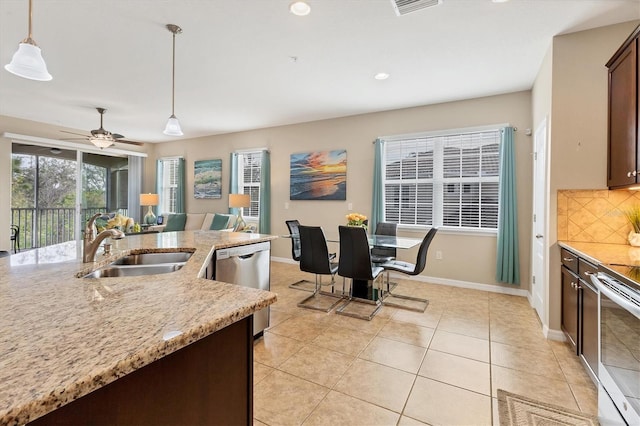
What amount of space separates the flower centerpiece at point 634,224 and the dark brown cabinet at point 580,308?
0.45 m

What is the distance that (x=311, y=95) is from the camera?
425 cm

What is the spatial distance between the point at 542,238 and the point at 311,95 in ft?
10.7

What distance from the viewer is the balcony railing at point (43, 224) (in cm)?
573

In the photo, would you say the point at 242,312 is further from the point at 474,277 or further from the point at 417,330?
the point at 474,277

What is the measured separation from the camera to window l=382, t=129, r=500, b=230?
13.8 ft

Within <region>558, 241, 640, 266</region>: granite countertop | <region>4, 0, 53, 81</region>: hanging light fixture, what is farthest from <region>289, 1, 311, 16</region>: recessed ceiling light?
<region>558, 241, 640, 266</region>: granite countertop

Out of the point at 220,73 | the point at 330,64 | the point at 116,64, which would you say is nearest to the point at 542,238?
the point at 330,64

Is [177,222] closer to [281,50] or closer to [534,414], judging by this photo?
[281,50]

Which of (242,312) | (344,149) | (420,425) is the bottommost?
(420,425)

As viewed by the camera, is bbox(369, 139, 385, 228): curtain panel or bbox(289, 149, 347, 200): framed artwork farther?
bbox(289, 149, 347, 200): framed artwork

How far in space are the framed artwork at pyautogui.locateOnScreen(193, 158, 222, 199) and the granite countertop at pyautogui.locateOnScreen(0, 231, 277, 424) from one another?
5471 mm

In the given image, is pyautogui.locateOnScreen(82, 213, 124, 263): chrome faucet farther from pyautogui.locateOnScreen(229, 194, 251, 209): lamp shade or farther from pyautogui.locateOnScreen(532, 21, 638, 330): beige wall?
pyautogui.locateOnScreen(229, 194, 251, 209): lamp shade

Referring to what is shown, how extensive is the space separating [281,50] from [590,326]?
3.37 meters

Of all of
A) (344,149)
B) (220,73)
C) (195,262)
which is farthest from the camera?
(344,149)
